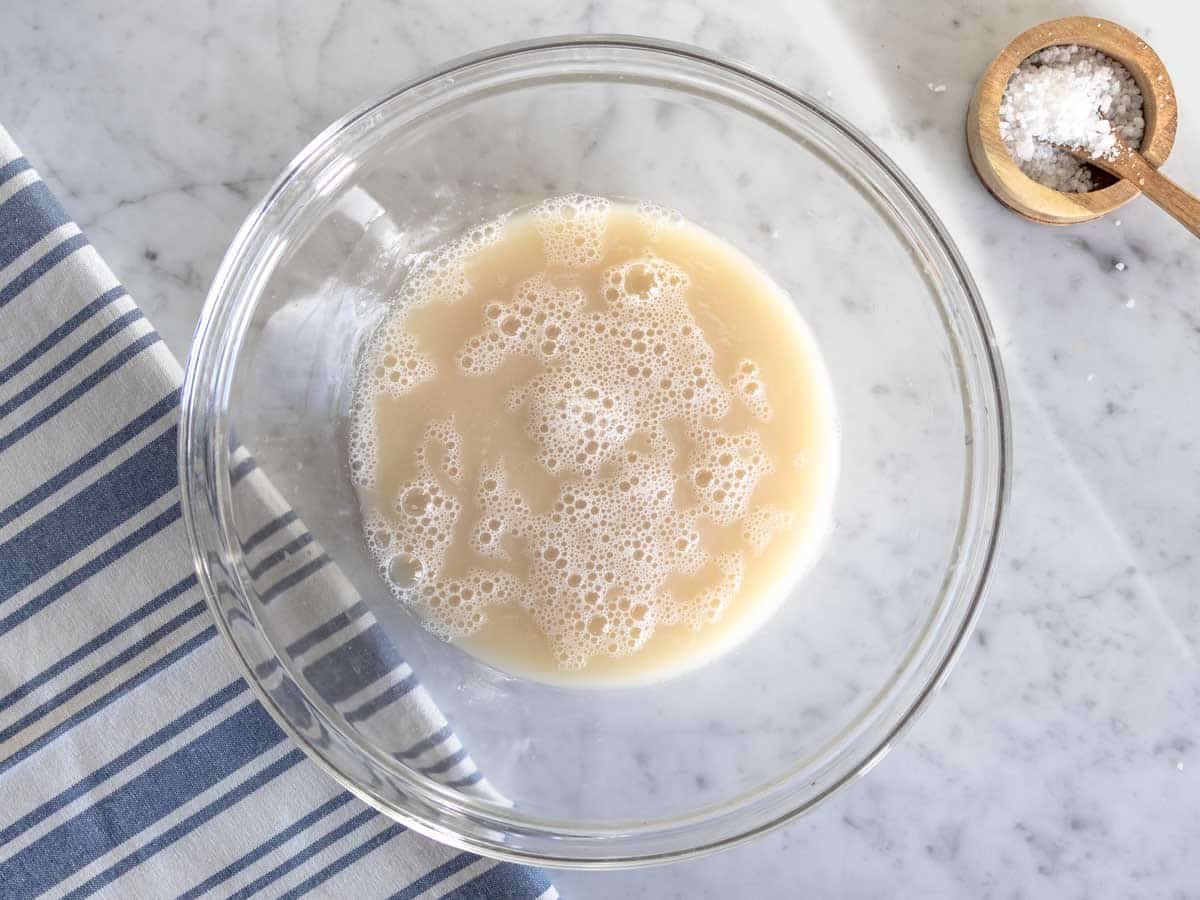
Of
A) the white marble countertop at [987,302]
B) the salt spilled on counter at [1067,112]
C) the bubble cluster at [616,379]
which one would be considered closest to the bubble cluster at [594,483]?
the bubble cluster at [616,379]

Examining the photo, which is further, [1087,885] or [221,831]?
[1087,885]

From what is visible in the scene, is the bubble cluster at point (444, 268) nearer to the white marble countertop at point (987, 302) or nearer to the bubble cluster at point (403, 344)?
the bubble cluster at point (403, 344)

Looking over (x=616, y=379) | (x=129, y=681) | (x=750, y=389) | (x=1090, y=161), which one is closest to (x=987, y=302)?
(x=1090, y=161)

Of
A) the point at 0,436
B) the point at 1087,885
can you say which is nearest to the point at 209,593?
the point at 0,436

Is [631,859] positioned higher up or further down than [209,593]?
further down

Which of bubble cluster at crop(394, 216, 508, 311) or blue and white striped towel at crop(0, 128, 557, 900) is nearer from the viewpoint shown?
blue and white striped towel at crop(0, 128, 557, 900)

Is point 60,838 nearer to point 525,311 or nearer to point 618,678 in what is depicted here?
point 618,678

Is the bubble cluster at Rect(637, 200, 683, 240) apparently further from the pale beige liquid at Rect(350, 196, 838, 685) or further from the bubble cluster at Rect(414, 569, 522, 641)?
the bubble cluster at Rect(414, 569, 522, 641)

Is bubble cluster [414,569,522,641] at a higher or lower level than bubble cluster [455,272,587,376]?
lower

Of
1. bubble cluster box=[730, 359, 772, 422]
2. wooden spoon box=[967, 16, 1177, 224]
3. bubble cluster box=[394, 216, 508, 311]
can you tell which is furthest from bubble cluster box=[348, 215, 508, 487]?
wooden spoon box=[967, 16, 1177, 224]
